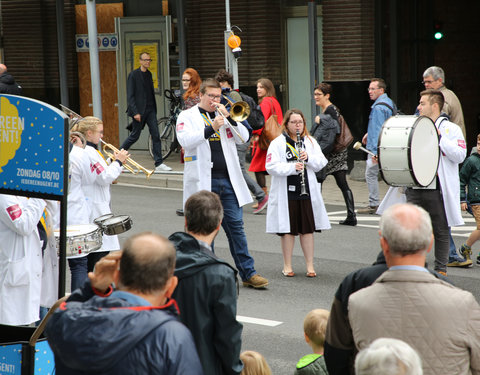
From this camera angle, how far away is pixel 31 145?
16.9 feet

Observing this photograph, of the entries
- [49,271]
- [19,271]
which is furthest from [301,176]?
[19,271]

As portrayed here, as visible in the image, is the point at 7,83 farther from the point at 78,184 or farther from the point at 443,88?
the point at 78,184

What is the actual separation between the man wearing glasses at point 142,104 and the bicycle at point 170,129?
1.40 m

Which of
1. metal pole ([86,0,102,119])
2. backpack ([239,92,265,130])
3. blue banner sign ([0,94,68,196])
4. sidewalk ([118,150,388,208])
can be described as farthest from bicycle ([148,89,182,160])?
blue banner sign ([0,94,68,196])

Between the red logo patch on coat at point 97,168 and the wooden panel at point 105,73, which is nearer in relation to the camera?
the red logo patch on coat at point 97,168

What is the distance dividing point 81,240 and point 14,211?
0.87 metres

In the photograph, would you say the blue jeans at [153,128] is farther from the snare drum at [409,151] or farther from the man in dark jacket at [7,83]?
the snare drum at [409,151]

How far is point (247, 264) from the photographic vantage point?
346 inches

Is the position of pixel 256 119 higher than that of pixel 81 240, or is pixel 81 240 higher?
pixel 256 119

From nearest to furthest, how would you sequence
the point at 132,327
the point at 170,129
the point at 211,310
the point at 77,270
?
the point at 132,327
the point at 211,310
the point at 77,270
the point at 170,129

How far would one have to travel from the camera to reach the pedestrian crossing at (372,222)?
1170cm

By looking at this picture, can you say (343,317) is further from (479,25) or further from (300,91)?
(479,25)

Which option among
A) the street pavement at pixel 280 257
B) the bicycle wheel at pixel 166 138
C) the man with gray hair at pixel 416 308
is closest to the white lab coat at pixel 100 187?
the street pavement at pixel 280 257

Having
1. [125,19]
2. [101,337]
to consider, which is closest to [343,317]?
[101,337]
